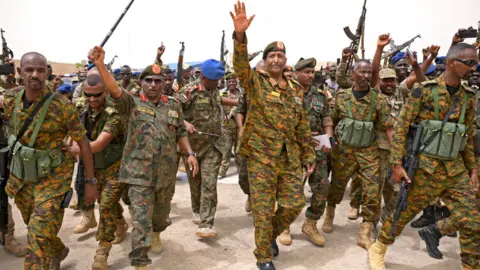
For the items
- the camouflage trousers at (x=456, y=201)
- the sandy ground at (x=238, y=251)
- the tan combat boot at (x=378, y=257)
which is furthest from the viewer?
the sandy ground at (x=238, y=251)

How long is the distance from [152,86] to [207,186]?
5.63ft

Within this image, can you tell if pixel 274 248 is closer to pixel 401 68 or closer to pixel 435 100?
pixel 435 100

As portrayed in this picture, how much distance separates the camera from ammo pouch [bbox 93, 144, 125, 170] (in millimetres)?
3988

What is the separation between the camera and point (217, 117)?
5.39 metres

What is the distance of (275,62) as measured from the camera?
396 cm

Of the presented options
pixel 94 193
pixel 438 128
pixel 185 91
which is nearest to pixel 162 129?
pixel 94 193

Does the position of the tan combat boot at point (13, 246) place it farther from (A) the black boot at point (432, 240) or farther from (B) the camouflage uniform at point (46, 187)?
(A) the black boot at point (432, 240)

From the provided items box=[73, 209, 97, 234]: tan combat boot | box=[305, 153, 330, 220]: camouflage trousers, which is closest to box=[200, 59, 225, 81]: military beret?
box=[305, 153, 330, 220]: camouflage trousers

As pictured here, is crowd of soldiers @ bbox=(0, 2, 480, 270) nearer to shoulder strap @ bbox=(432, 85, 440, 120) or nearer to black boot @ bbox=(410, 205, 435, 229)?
shoulder strap @ bbox=(432, 85, 440, 120)

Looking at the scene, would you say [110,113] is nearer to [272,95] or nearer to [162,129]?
[162,129]

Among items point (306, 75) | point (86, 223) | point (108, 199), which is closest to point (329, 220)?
point (306, 75)

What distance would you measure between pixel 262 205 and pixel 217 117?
6.25ft

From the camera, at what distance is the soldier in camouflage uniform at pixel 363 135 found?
4.60 m

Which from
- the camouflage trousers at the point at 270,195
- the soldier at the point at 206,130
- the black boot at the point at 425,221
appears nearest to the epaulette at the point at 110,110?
the soldier at the point at 206,130
